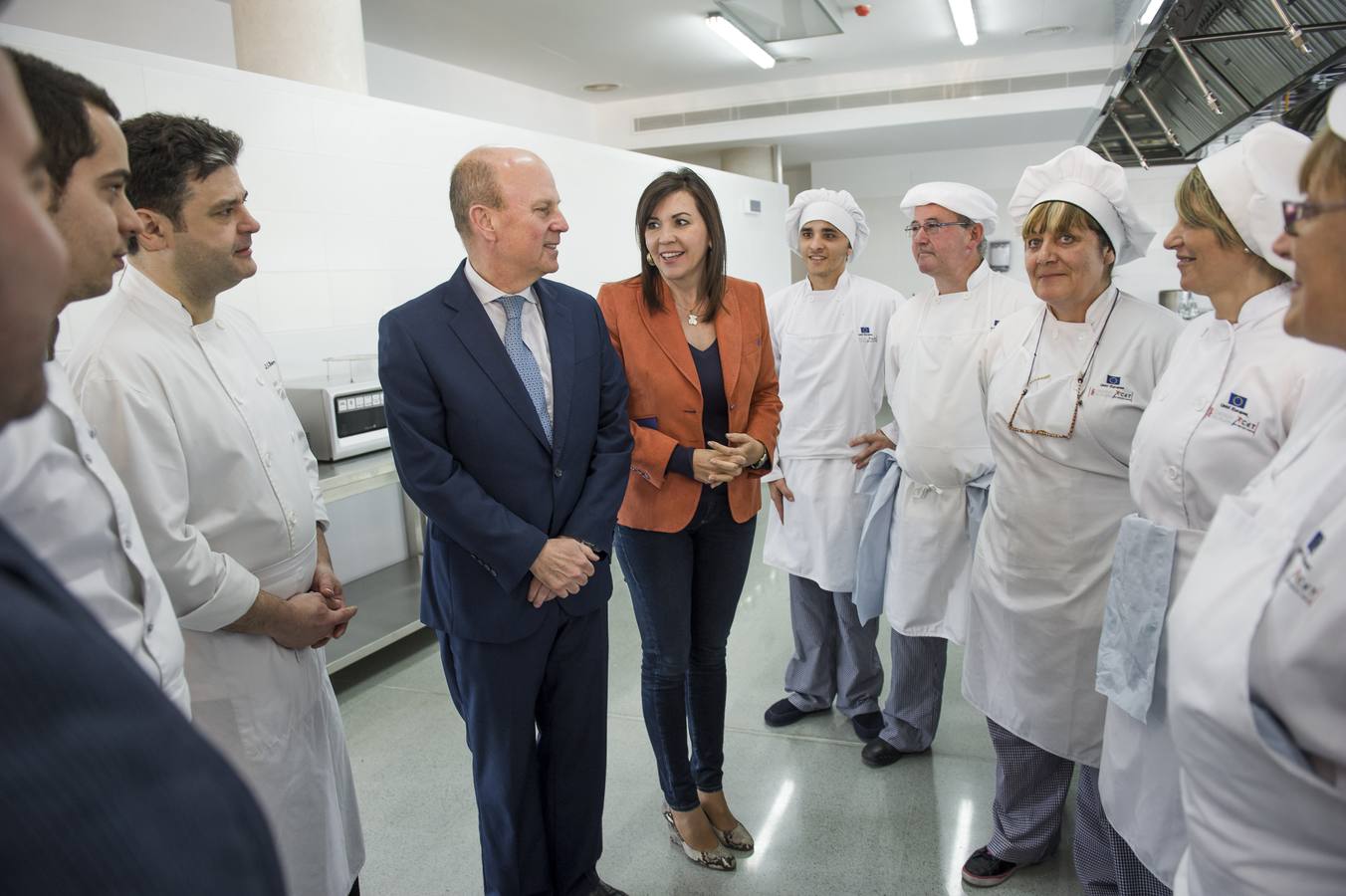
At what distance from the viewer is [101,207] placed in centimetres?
115

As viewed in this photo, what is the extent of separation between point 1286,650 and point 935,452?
1.60m

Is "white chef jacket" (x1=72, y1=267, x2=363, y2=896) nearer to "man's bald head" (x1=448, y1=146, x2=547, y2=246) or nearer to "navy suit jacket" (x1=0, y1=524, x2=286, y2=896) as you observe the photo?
"man's bald head" (x1=448, y1=146, x2=547, y2=246)

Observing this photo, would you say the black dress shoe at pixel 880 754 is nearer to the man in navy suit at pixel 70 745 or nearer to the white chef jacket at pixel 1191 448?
the white chef jacket at pixel 1191 448

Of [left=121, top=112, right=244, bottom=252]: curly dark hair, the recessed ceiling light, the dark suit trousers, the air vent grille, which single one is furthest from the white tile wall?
the recessed ceiling light

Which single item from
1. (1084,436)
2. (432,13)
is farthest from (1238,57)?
(432,13)

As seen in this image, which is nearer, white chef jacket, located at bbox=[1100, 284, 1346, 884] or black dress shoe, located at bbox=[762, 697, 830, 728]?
white chef jacket, located at bbox=[1100, 284, 1346, 884]

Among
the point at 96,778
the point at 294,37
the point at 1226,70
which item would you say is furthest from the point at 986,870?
the point at 294,37

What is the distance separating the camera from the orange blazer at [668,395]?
2.03 m

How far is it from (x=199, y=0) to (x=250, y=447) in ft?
14.5

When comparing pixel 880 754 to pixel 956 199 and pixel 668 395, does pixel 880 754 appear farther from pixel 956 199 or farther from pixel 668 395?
pixel 956 199

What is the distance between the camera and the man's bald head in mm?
1728

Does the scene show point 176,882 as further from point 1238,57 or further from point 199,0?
point 199,0

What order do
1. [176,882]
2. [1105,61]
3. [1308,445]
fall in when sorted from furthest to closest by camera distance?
[1105,61], [1308,445], [176,882]

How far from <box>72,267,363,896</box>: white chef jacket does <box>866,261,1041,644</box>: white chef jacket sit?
158 cm
